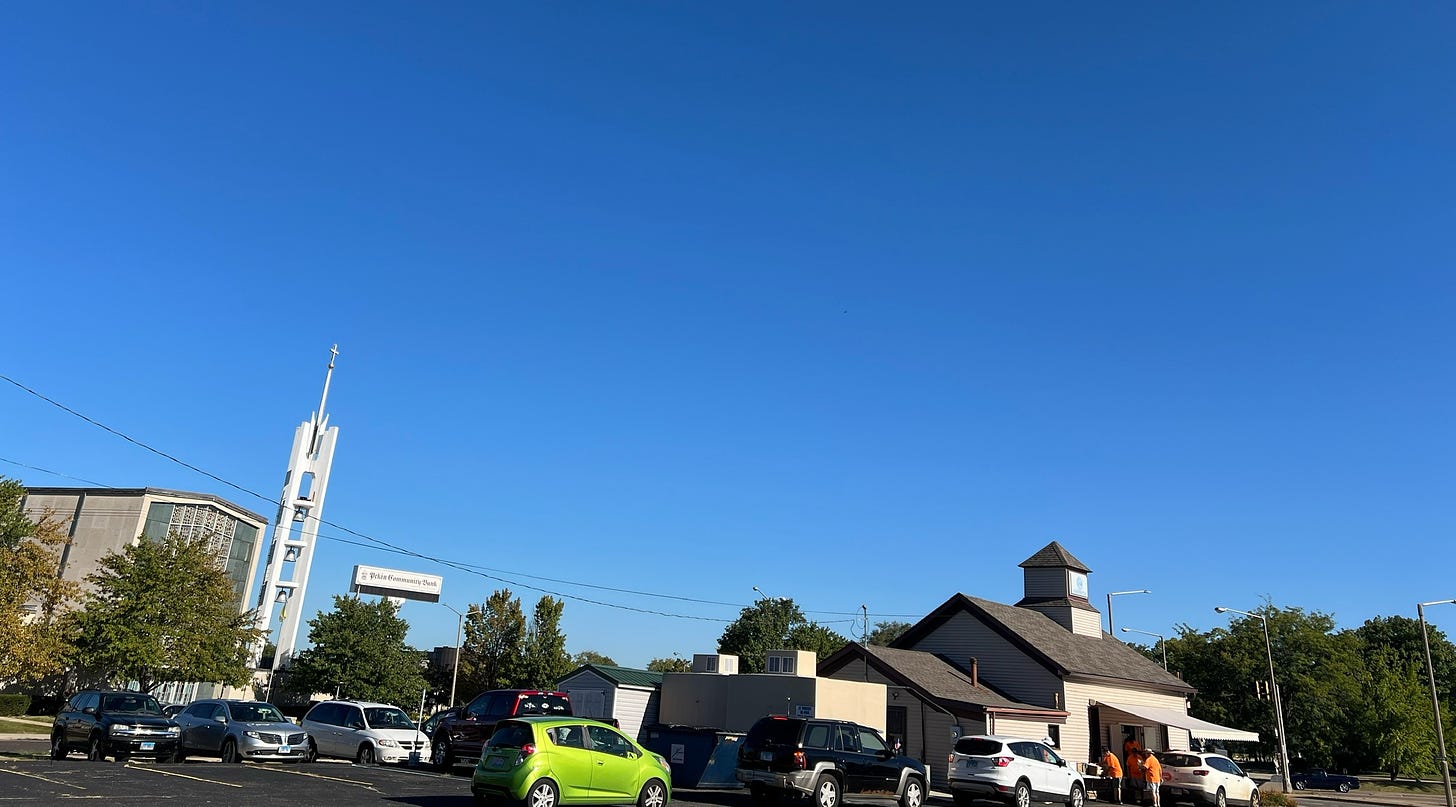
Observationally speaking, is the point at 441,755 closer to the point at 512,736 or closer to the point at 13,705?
the point at 512,736

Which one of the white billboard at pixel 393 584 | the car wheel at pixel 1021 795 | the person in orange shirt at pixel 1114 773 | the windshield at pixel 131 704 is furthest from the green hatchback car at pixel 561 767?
the white billboard at pixel 393 584

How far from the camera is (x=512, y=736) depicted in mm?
15555

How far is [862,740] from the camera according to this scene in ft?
68.2

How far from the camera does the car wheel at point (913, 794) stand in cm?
2114

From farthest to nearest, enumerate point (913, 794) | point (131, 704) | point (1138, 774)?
1. point (1138, 774)
2. point (131, 704)
3. point (913, 794)

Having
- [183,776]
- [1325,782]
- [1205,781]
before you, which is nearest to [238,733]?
[183,776]

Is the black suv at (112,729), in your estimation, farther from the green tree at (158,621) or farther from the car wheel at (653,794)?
the green tree at (158,621)

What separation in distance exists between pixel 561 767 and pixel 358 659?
133 ft

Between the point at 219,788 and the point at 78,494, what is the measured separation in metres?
66.4

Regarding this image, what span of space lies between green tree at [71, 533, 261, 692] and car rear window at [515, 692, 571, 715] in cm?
3079

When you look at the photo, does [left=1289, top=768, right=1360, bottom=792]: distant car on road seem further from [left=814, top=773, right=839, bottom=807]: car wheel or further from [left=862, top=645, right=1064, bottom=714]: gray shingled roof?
[left=814, top=773, right=839, bottom=807]: car wheel

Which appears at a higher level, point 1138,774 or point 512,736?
point 512,736

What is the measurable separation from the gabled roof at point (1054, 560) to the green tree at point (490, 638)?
28591 mm

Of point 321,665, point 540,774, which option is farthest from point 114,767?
point 321,665
